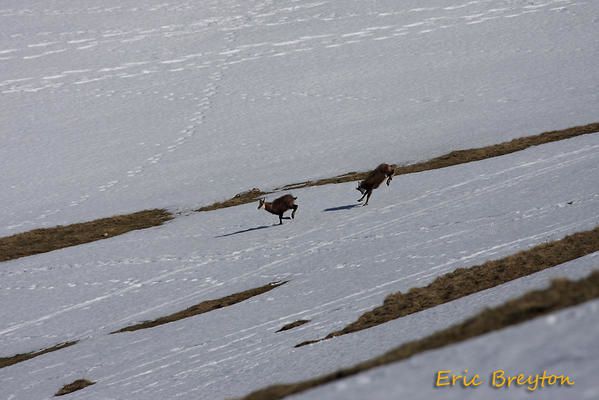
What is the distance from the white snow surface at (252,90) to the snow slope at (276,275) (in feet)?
21.7

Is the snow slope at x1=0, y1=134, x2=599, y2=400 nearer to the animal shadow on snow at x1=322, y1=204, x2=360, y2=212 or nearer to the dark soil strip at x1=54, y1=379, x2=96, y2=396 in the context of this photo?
the animal shadow on snow at x1=322, y1=204, x2=360, y2=212

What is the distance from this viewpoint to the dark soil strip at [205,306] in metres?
21.8

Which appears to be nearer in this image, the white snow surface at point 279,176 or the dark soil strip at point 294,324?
the white snow surface at point 279,176

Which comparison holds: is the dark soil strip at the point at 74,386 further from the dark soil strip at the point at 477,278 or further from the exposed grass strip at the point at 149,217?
the exposed grass strip at the point at 149,217

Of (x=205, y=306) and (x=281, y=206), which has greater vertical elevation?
(x=281, y=206)

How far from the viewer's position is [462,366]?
831cm

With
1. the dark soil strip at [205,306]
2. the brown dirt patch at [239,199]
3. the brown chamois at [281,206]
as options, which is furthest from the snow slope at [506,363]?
the brown dirt patch at [239,199]

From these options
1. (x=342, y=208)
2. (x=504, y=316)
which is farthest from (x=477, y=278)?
(x=342, y=208)

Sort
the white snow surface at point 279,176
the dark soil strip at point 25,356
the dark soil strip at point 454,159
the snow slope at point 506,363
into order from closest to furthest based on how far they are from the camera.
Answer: the snow slope at point 506,363 < the white snow surface at point 279,176 < the dark soil strip at point 25,356 < the dark soil strip at point 454,159

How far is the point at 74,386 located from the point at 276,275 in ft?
22.0

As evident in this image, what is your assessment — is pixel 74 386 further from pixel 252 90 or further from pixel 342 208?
pixel 252 90

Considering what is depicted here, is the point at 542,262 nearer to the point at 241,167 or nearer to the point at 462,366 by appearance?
the point at 462,366

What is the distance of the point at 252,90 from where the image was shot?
49.3 m

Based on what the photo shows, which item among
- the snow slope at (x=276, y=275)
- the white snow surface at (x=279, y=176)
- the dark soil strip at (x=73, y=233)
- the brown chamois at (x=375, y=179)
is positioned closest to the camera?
the snow slope at (x=276, y=275)
